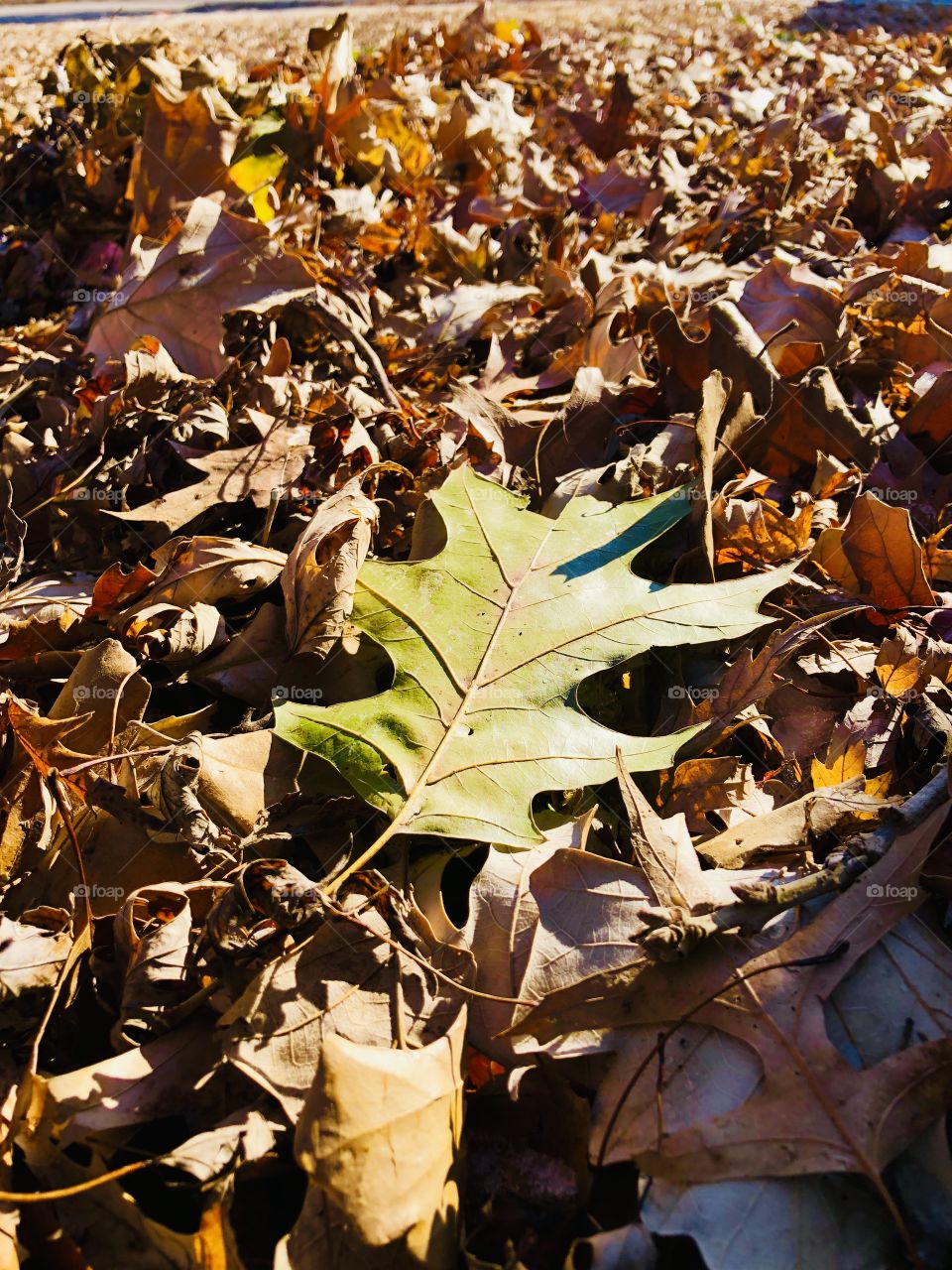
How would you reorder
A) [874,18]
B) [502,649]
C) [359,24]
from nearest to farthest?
[502,649] < [359,24] < [874,18]

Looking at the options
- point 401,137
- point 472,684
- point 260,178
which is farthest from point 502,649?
point 401,137

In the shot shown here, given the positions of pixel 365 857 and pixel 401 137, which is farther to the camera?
pixel 401 137

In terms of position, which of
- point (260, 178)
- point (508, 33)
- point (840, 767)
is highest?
point (508, 33)

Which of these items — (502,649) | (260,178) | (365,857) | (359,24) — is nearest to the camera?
(365,857)

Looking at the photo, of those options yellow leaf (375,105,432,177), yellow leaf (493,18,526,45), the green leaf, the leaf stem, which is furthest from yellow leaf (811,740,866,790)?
yellow leaf (493,18,526,45)

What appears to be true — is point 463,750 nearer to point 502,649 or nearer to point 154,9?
point 502,649

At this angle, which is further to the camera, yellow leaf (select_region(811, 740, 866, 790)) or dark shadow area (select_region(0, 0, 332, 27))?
dark shadow area (select_region(0, 0, 332, 27))

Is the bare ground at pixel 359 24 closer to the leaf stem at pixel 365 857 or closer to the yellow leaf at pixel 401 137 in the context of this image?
the yellow leaf at pixel 401 137

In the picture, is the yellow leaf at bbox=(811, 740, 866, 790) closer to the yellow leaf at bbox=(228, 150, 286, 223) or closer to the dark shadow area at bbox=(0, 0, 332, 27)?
the yellow leaf at bbox=(228, 150, 286, 223)

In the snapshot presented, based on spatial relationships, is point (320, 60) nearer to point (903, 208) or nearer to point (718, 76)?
point (903, 208)
